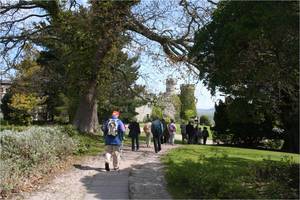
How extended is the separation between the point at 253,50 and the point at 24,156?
257 inches

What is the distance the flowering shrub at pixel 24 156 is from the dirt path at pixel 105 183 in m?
0.49

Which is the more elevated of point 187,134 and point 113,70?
point 113,70

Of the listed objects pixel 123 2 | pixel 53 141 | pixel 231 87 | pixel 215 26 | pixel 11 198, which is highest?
pixel 123 2

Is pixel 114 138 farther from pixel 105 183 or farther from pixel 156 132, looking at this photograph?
pixel 156 132

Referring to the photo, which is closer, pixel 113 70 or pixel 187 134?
pixel 113 70

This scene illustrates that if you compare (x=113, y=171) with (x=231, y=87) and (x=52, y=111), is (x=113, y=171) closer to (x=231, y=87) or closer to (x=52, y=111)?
(x=231, y=87)

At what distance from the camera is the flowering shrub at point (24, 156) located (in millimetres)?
11438

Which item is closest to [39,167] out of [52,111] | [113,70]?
[113,70]

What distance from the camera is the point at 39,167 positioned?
13562mm

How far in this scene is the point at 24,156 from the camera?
1334 centimetres

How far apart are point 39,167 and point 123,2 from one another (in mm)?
13069

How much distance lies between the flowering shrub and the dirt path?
0.49 m

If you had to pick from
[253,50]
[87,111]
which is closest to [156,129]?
[87,111]

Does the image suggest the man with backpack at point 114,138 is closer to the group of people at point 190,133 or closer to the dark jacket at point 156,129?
the dark jacket at point 156,129
